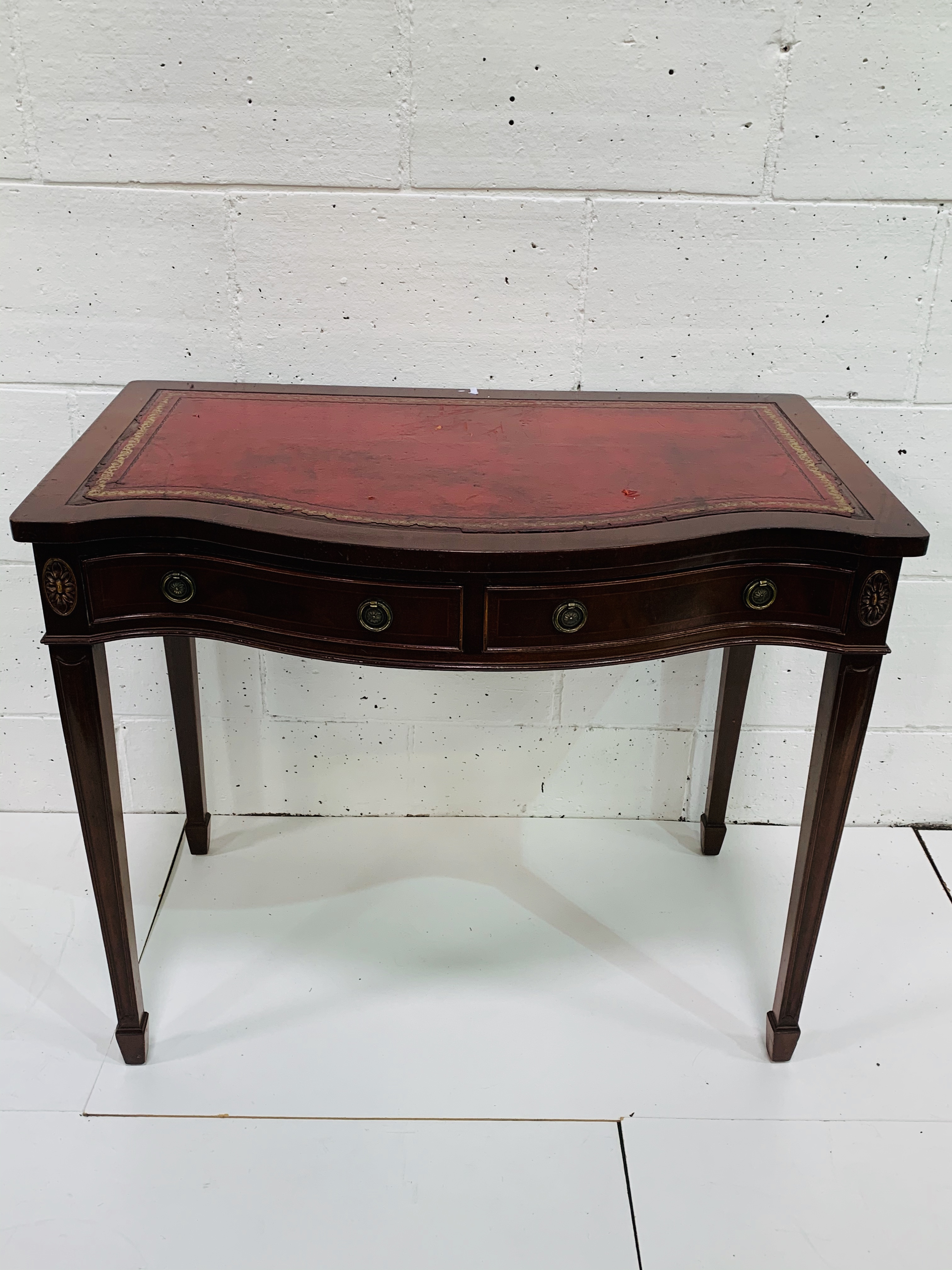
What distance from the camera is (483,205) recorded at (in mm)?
1701

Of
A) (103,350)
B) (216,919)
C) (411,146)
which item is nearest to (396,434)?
(411,146)

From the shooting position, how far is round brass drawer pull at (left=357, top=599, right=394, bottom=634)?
4.28ft

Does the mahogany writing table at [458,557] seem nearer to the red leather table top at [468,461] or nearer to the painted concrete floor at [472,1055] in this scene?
the red leather table top at [468,461]

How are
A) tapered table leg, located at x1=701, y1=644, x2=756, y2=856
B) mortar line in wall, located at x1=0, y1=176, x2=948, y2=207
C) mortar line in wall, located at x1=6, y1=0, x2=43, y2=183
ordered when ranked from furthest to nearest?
tapered table leg, located at x1=701, y1=644, x2=756, y2=856 → mortar line in wall, located at x1=0, y1=176, x2=948, y2=207 → mortar line in wall, located at x1=6, y1=0, x2=43, y2=183

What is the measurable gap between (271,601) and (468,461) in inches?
13.0

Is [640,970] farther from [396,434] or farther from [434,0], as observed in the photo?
[434,0]

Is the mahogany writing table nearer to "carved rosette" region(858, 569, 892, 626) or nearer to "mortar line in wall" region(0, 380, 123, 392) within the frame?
"carved rosette" region(858, 569, 892, 626)

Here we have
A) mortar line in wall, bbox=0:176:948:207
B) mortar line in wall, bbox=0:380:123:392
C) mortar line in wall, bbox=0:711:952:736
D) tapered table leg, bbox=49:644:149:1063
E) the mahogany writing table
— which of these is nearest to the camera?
the mahogany writing table

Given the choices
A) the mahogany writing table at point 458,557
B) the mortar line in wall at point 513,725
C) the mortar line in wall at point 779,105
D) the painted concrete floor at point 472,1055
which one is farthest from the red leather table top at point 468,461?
the painted concrete floor at point 472,1055

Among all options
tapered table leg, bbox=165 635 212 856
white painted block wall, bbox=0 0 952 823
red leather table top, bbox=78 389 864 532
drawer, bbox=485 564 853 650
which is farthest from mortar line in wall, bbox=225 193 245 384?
drawer, bbox=485 564 853 650

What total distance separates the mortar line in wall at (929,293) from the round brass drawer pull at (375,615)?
3.43 feet

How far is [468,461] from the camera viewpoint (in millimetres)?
1460

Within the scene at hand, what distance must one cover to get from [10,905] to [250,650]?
606mm

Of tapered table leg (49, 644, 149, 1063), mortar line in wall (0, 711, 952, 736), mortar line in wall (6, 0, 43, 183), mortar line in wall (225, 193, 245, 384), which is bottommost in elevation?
mortar line in wall (0, 711, 952, 736)
